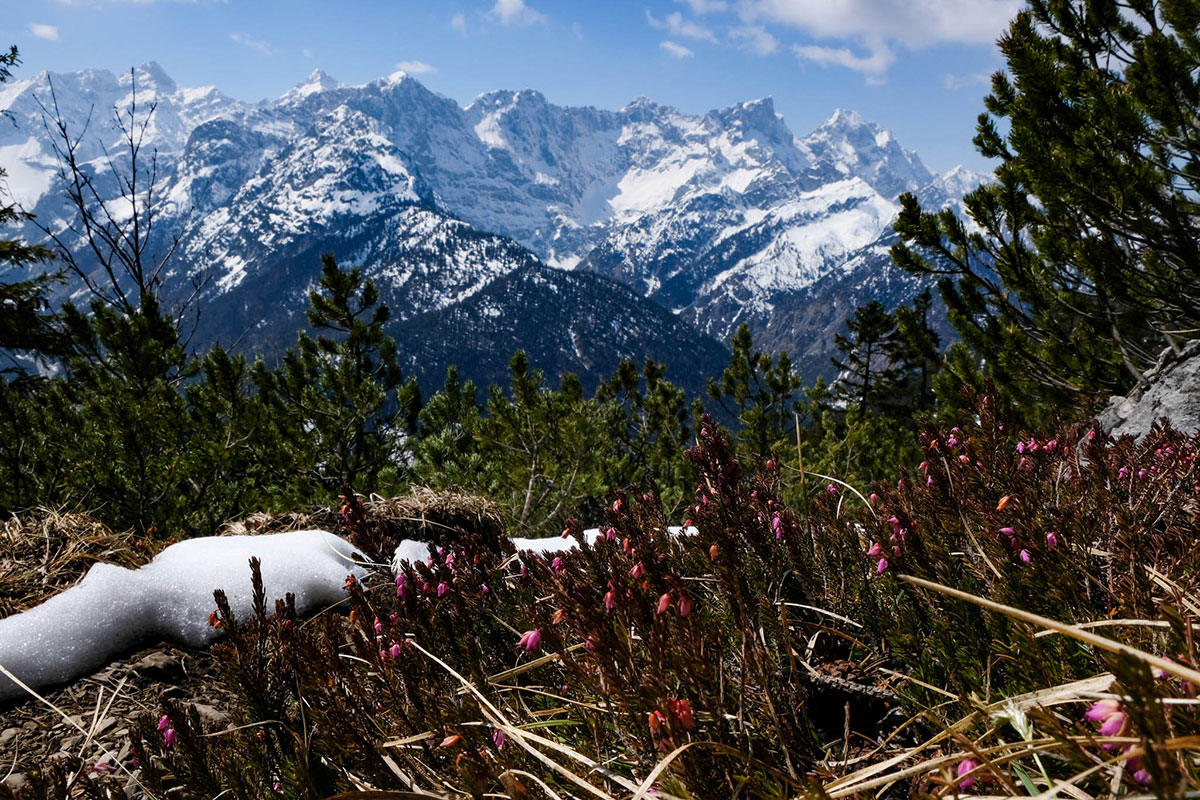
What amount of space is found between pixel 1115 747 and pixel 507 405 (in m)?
6.36

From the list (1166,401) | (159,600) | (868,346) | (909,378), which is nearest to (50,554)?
(159,600)

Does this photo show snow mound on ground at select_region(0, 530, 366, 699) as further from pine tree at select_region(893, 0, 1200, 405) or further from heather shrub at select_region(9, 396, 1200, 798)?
pine tree at select_region(893, 0, 1200, 405)

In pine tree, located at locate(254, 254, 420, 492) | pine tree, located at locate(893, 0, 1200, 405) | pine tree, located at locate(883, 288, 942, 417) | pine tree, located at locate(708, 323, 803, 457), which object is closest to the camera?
pine tree, located at locate(893, 0, 1200, 405)

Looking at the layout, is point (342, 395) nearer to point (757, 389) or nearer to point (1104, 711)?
point (1104, 711)

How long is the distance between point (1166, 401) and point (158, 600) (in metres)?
5.95

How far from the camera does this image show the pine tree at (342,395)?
6.24m

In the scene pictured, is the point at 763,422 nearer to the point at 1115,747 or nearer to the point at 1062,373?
the point at 1062,373

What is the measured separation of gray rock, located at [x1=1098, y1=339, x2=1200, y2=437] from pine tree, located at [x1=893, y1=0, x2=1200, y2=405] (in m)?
0.34

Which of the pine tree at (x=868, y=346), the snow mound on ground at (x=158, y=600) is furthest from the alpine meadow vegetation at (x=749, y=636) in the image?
the pine tree at (x=868, y=346)

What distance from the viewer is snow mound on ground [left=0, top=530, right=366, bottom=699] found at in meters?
2.28

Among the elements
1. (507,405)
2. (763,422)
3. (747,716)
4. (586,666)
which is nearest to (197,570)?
(586,666)

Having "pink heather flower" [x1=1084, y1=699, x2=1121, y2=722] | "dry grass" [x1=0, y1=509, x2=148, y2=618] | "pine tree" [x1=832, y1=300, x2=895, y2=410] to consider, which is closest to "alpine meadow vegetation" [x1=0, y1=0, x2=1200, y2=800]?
"pink heather flower" [x1=1084, y1=699, x2=1121, y2=722]

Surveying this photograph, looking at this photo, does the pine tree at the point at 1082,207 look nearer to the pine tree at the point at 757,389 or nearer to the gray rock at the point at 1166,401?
the gray rock at the point at 1166,401

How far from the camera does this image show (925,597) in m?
1.46
